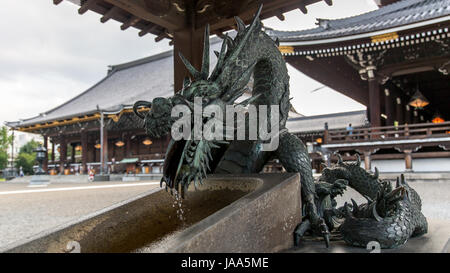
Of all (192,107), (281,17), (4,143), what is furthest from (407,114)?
(4,143)

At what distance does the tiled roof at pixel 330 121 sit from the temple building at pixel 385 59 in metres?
8.54

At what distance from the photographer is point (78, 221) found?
1.51 metres

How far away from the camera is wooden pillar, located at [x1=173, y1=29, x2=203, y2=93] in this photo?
13.9 feet

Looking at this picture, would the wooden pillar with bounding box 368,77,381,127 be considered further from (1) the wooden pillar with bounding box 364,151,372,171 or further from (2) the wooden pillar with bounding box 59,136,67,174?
(2) the wooden pillar with bounding box 59,136,67,174

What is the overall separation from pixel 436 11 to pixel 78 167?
20.5 m

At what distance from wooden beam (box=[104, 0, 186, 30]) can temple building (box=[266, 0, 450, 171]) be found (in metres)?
4.66

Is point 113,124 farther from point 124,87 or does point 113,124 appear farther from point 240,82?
point 240,82

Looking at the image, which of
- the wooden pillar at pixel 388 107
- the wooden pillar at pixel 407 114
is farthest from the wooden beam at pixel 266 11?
the wooden pillar at pixel 407 114

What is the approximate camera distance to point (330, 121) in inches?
827

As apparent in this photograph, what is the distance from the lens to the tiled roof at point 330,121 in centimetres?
1980

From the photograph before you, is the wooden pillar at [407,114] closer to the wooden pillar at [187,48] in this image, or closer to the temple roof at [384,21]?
the temple roof at [384,21]

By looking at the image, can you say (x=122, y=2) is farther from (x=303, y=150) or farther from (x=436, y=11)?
(x=436, y=11)
